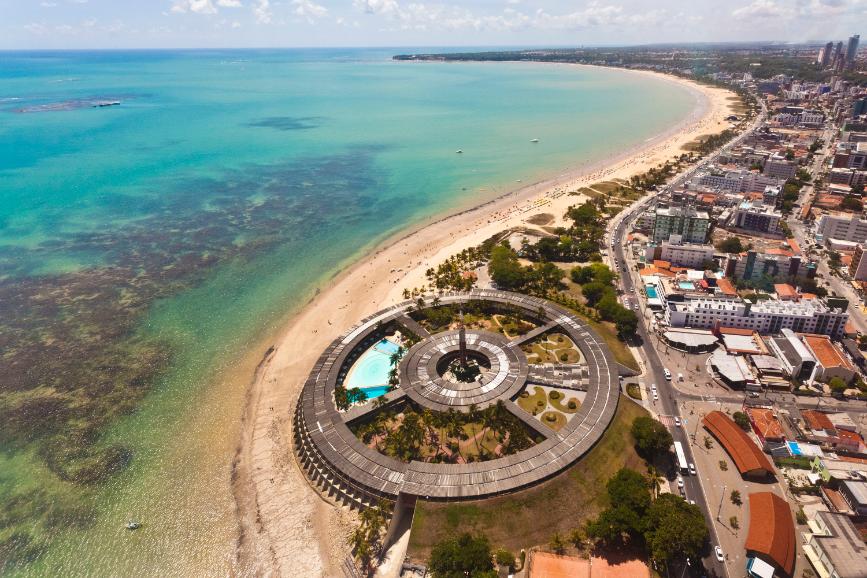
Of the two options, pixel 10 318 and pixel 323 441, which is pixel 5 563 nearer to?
pixel 323 441

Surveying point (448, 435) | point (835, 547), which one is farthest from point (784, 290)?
point (448, 435)

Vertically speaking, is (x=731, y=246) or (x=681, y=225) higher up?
(x=681, y=225)

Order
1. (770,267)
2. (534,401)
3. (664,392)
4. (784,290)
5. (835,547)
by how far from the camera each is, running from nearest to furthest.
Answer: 1. (835,547)
2. (534,401)
3. (664,392)
4. (784,290)
5. (770,267)

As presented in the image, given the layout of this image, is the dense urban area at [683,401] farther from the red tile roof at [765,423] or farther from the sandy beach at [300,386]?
the sandy beach at [300,386]

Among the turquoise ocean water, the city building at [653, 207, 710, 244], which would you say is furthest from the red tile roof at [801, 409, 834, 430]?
the turquoise ocean water

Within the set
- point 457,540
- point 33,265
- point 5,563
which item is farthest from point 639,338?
point 33,265

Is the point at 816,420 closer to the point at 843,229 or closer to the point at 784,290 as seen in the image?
the point at 784,290

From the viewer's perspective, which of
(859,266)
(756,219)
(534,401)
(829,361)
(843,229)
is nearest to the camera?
(534,401)
